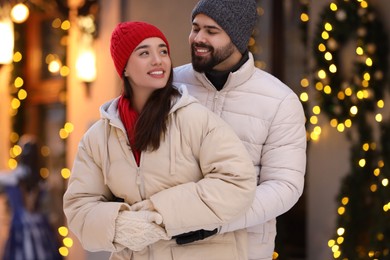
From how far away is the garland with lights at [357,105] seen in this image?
17.5ft

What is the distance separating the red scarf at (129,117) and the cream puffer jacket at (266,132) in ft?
1.10

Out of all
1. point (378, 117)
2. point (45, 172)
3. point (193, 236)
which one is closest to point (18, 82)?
point (45, 172)

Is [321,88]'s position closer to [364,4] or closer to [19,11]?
[364,4]

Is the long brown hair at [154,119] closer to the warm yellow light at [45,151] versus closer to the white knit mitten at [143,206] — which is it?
the white knit mitten at [143,206]

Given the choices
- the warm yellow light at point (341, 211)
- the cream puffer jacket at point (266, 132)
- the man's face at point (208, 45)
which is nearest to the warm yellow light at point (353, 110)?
the warm yellow light at point (341, 211)

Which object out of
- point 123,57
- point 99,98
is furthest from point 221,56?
point 99,98

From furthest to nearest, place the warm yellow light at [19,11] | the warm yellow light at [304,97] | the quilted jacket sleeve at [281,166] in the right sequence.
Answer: the warm yellow light at [19,11] < the warm yellow light at [304,97] < the quilted jacket sleeve at [281,166]

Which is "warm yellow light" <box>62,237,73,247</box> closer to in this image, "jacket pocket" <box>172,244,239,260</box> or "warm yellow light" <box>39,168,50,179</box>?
"warm yellow light" <box>39,168,50,179</box>

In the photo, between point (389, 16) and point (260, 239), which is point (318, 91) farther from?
point (260, 239)

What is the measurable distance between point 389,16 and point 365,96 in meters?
0.52

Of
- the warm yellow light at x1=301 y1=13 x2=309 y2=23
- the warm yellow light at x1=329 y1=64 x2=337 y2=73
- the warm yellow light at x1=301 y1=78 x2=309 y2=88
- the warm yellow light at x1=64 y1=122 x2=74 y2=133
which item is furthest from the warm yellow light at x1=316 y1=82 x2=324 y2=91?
the warm yellow light at x1=64 y1=122 x2=74 y2=133

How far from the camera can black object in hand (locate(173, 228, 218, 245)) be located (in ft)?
9.15

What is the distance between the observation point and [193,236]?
2.79m

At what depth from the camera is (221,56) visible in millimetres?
3105
